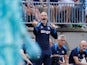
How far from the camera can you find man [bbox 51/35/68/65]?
10422mm

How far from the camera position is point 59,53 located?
10562mm

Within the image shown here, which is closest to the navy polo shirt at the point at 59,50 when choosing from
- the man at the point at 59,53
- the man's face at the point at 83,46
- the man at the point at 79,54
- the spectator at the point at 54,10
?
the man at the point at 59,53

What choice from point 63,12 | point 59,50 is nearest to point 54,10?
point 63,12

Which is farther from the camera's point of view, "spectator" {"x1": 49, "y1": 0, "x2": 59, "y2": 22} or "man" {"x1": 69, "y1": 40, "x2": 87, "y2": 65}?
"spectator" {"x1": 49, "y1": 0, "x2": 59, "y2": 22}

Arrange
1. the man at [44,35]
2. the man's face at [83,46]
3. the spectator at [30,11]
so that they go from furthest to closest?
the spectator at [30,11] < the man's face at [83,46] < the man at [44,35]

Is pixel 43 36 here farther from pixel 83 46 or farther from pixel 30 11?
pixel 30 11

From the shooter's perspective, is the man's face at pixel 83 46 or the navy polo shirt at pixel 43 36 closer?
the navy polo shirt at pixel 43 36

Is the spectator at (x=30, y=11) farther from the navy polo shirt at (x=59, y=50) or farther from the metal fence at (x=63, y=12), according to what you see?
the navy polo shirt at (x=59, y=50)

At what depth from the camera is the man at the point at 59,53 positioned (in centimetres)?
1042

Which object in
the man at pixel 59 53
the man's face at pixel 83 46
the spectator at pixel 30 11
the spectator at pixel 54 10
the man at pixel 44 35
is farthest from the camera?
the spectator at pixel 54 10

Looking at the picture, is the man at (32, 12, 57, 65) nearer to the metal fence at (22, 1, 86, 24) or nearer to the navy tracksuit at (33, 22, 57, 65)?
the navy tracksuit at (33, 22, 57, 65)

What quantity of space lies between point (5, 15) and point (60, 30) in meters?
11.0

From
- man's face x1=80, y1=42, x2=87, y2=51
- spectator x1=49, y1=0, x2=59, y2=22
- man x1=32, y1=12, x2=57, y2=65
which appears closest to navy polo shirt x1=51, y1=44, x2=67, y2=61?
man's face x1=80, y1=42, x2=87, y2=51

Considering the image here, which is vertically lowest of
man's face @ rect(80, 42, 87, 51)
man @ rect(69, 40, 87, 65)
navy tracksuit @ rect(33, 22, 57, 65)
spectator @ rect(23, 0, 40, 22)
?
man @ rect(69, 40, 87, 65)
